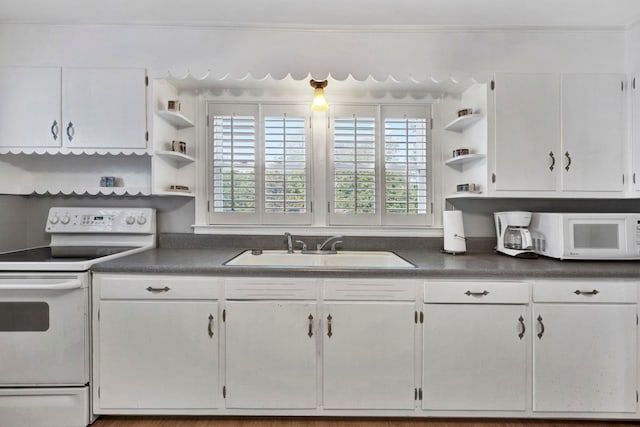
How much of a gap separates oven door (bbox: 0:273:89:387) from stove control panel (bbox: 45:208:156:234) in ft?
2.12

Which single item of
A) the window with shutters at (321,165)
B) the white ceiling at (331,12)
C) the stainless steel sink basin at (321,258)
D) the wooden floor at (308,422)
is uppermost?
the white ceiling at (331,12)

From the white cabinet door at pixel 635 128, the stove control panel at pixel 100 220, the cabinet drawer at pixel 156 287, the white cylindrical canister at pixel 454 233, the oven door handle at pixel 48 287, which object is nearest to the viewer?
the oven door handle at pixel 48 287

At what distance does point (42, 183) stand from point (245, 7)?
1.88 m

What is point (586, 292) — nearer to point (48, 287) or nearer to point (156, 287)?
point (156, 287)

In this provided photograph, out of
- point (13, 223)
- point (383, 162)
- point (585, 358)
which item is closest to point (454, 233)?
point (383, 162)

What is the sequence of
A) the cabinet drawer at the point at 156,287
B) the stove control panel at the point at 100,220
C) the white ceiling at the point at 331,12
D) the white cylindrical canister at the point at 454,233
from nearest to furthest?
1. the cabinet drawer at the point at 156,287
2. the white ceiling at the point at 331,12
3. the white cylindrical canister at the point at 454,233
4. the stove control panel at the point at 100,220

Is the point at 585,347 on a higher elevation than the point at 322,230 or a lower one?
lower

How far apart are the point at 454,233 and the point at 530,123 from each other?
799mm

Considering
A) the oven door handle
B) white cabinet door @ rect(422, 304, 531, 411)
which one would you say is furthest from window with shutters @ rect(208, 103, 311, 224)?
white cabinet door @ rect(422, 304, 531, 411)

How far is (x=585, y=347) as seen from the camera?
177 centimetres

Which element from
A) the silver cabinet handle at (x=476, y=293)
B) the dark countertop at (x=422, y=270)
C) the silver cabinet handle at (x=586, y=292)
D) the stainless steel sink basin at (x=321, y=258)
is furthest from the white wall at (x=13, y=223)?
the silver cabinet handle at (x=586, y=292)

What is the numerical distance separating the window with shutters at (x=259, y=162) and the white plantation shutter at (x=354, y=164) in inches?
8.5

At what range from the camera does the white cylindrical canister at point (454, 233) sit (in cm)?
223

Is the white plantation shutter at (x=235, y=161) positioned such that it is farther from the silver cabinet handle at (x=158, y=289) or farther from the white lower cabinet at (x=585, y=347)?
the white lower cabinet at (x=585, y=347)
